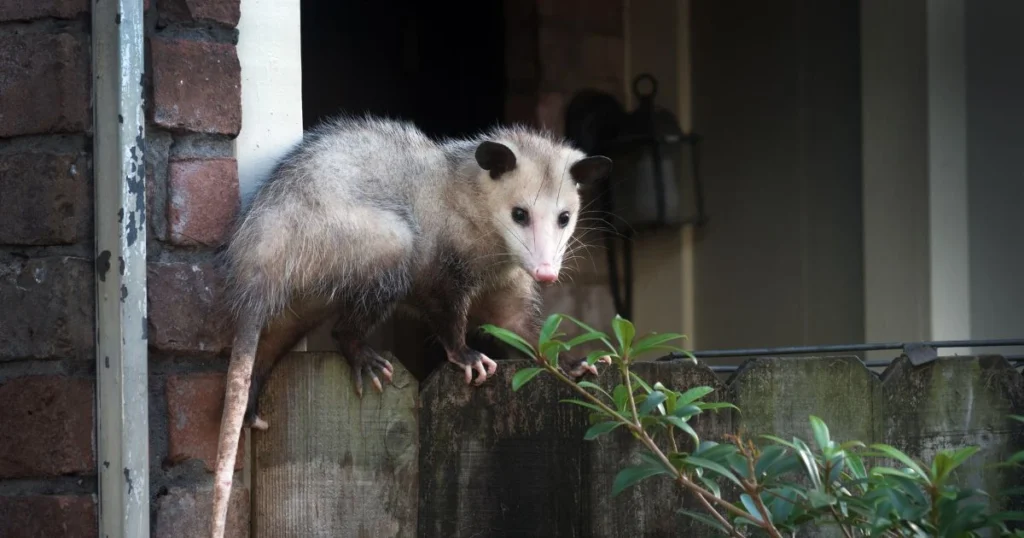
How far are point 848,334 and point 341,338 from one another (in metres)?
1.66

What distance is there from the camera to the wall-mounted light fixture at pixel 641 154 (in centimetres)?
351

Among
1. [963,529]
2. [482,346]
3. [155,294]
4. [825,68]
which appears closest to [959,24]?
[825,68]

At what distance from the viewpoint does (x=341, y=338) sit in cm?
189

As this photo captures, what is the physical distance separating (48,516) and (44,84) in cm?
57

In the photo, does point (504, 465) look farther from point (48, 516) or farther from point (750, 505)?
point (48, 516)

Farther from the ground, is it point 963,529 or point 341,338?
point 341,338

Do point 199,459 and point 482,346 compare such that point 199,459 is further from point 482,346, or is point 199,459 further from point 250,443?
point 482,346

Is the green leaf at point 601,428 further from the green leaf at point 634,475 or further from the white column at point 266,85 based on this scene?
the white column at point 266,85

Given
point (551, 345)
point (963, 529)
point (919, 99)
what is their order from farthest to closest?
point (919, 99), point (551, 345), point (963, 529)

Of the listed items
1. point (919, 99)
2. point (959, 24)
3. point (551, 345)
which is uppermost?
point (959, 24)

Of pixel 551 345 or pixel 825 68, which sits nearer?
pixel 551 345

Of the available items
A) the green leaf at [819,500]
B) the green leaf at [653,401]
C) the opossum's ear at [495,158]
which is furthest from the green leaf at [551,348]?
the opossum's ear at [495,158]

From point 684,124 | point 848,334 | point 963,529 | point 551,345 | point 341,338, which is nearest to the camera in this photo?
point 963,529

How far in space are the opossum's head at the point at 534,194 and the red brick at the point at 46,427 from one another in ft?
2.71
